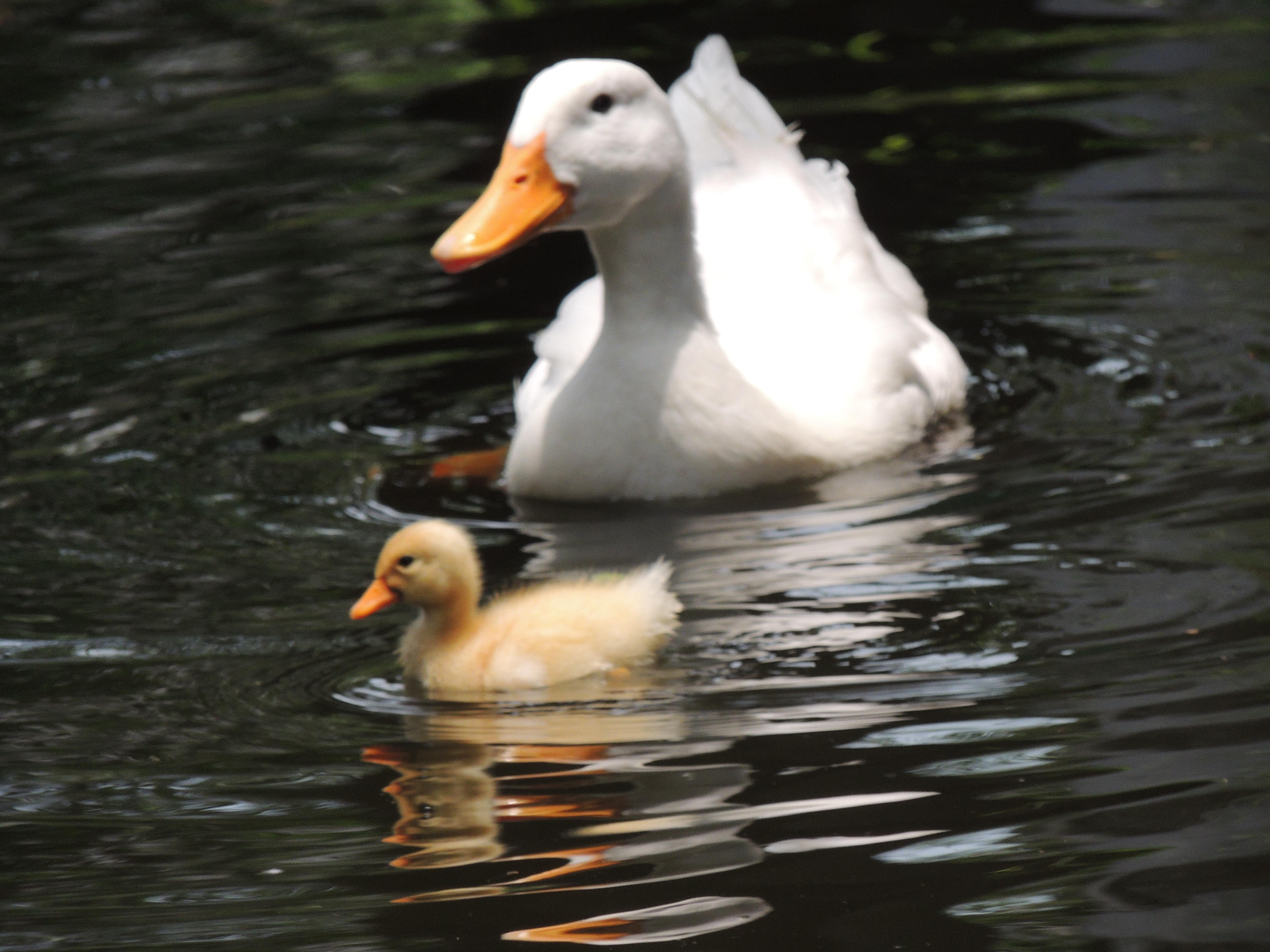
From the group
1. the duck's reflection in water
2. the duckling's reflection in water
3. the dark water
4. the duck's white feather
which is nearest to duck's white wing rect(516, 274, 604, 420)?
the duck's white feather

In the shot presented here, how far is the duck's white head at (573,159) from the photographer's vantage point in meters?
4.93

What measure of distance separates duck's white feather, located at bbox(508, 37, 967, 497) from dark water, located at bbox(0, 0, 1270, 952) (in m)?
0.14

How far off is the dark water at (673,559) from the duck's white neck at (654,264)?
1.98 ft

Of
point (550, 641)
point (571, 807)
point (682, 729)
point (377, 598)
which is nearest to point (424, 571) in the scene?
point (377, 598)

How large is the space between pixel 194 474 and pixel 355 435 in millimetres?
601

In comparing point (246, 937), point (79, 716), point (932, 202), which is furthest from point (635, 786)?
point (932, 202)

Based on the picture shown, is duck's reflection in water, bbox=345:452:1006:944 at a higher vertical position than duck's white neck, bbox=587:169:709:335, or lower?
lower

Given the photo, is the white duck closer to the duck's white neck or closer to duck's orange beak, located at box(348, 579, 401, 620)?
the duck's white neck

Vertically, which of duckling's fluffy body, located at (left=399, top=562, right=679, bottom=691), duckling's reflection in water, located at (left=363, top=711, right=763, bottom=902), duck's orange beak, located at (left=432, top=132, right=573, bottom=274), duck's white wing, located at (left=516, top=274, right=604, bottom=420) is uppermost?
duck's orange beak, located at (left=432, top=132, right=573, bottom=274)

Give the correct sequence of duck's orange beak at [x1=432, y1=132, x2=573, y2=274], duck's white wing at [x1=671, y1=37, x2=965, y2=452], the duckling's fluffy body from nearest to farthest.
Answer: the duckling's fluffy body
duck's orange beak at [x1=432, y1=132, x2=573, y2=274]
duck's white wing at [x1=671, y1=37, x2=965, y2=452]

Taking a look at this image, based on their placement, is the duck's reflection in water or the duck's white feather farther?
the duck's white feather

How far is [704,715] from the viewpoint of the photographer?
3852 millimetres

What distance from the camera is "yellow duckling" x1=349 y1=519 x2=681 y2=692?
4.16 m

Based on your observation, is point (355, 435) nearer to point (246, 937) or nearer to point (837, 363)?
point (837, 363)
